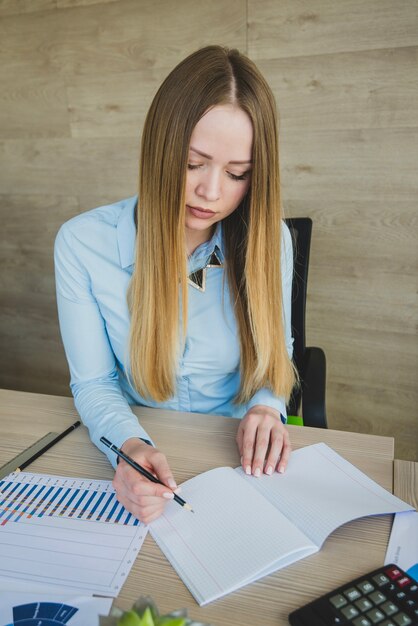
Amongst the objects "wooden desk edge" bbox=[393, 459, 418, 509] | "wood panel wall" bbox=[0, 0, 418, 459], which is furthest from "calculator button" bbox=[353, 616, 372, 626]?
"wood panel wall" bbox=[0, 0, 418, 459]

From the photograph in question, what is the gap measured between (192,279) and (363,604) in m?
→ 0.76

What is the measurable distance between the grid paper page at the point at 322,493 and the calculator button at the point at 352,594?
91mm

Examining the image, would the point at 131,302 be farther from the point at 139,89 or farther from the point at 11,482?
the point at 139,89

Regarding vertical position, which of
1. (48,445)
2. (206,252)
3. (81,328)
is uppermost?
(206,252)

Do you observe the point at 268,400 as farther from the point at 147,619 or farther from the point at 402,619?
the point at 147,619

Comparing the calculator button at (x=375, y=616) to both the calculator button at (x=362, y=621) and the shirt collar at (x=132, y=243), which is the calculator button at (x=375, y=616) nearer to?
the calculator button at (x=362, y=621)

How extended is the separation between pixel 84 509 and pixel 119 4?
186cm

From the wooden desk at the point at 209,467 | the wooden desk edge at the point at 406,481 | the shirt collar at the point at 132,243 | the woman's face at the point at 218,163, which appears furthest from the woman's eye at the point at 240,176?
the wooden desk edge at the point at 406,481

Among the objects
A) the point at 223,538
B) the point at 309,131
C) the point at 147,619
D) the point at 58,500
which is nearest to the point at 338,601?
the point at 223,538

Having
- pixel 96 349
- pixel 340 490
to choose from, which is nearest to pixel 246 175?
pixel 96 349

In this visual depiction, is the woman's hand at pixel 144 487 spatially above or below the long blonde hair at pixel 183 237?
below

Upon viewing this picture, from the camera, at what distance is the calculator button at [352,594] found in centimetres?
57

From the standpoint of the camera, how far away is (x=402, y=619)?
534 millimetres

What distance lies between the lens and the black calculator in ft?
1.76
